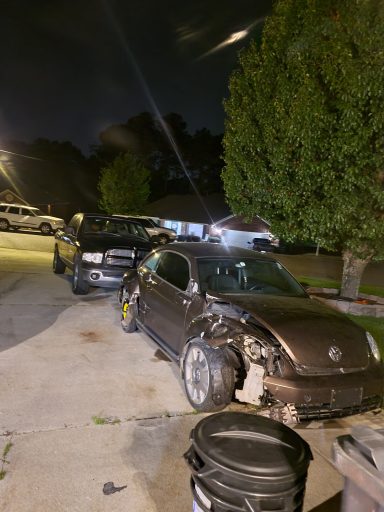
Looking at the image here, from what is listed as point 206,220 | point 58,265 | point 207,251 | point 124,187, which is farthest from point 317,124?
point 124,187

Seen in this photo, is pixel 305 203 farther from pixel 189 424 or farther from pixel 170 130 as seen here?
pixel 170 130

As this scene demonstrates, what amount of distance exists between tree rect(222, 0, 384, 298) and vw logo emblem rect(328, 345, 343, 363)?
3.46 meters

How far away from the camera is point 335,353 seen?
11.7 feet

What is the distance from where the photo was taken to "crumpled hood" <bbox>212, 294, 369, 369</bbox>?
3.48 meters

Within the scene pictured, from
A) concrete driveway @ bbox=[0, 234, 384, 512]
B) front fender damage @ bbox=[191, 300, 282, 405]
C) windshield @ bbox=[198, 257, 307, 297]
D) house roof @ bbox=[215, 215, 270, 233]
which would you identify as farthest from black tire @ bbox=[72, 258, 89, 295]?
house roof @ bbox=[215, 215, 270, 233]

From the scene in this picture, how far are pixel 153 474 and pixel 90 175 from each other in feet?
189

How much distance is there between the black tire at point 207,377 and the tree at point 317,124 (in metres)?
3.75

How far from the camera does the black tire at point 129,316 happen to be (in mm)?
5997

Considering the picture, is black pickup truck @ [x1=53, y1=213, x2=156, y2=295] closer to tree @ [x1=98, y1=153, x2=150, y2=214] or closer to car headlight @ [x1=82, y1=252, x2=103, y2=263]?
car headlight @ [x1=82, y1=252, x2=103, y2=263]

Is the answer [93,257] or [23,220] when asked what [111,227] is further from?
[23,220]

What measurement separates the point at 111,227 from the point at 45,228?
58.8 feet

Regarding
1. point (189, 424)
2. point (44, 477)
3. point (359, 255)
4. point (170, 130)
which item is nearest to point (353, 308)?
point (359, 255)

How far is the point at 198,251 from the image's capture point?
5.18 m

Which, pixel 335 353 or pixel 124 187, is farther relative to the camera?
pixel 124 187
